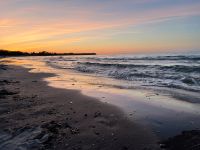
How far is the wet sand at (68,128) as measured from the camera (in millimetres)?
5355

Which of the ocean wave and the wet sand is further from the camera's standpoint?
the ocean wave

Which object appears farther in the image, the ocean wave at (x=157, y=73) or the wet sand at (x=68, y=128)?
the ocean wave at (x=157, y=73)

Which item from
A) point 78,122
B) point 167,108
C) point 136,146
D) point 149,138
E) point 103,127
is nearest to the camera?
point 136,146

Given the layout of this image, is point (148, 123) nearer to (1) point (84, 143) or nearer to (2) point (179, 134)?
(2) point (179, 134)

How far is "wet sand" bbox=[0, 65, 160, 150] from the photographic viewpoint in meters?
5.36

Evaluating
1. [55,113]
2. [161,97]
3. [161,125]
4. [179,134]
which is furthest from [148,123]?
[161,97]

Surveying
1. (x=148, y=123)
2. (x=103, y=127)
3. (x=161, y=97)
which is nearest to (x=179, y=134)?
(x=148, y=123)

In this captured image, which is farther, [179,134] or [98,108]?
[98,108]

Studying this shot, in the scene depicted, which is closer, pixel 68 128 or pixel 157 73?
pixel 68 128

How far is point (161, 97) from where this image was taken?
10.6m

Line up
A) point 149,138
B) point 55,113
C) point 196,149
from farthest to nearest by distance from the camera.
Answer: point 55,113 → point 149,138 → point 196,149

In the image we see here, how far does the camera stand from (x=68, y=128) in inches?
251

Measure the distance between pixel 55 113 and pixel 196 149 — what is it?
4055 mm

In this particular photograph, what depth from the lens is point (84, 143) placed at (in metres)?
5.47
